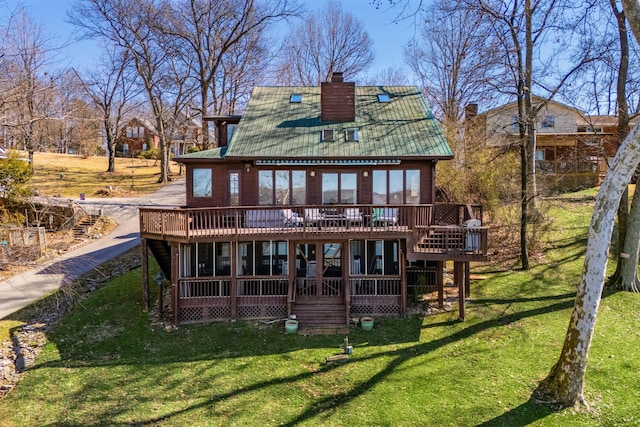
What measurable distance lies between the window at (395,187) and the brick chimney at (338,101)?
10.2ft

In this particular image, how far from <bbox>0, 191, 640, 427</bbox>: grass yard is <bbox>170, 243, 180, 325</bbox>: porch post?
69 cm

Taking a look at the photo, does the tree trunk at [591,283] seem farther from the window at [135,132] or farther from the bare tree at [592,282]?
the window at [135,132]

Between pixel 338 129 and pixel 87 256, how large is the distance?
1390 cm

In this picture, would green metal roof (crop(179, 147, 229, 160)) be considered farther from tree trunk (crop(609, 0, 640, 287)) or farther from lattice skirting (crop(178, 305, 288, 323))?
tree trunk (crop(609, 0, 640, 287))

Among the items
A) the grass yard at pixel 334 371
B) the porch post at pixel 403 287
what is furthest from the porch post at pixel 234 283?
the porch post at pixel 403 287

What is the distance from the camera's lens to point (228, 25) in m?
31.3

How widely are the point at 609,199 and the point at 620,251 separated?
7.24 metres

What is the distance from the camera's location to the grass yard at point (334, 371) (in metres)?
A: 9.12

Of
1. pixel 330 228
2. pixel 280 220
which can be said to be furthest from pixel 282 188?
pixel 330 228

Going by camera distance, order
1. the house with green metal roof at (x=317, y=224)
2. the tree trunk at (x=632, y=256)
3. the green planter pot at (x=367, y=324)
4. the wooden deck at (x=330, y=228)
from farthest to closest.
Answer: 1. the tree trunk at (x=632, y=256)
2. the house with green metal roof at (x=317, y=224)
3. the green planter pot at (x=367, y=324)
4. the wooden deck at (x=330, y=228)

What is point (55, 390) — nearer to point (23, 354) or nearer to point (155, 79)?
point (23, 354)

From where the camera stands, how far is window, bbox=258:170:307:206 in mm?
15367

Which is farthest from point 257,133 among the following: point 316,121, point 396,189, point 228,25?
point 228,25

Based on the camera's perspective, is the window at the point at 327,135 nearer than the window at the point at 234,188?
No
